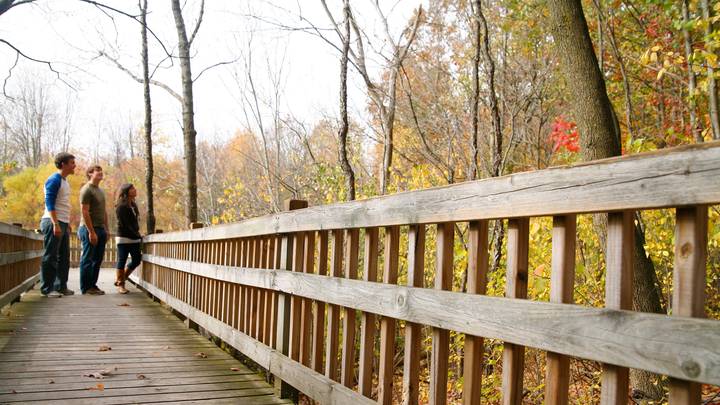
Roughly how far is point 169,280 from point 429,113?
473cm

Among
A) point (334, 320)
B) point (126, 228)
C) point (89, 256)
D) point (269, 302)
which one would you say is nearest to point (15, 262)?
point (89, 256)

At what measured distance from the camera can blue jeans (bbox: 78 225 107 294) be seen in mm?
9461

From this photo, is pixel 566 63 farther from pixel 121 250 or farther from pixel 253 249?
pixel 121 250

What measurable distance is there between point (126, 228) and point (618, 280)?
986cm

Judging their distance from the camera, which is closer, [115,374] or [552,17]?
[115,374]

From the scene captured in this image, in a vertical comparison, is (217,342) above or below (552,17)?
below

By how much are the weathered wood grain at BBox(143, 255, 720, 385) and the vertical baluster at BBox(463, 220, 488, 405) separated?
70mm

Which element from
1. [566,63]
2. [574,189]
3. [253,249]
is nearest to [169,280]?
[253,249]

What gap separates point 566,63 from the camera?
483 centimetres

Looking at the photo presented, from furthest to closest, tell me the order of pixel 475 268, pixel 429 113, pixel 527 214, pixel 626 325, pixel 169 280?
1. pixel 429 113
2. pixel 169 280
3. pixel 475 268
4. pixel 527 214
5. pixel 626 325

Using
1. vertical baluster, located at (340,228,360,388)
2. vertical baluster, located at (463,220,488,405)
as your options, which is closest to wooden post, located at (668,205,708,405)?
vertical baluster, located at (463,220,488,405)

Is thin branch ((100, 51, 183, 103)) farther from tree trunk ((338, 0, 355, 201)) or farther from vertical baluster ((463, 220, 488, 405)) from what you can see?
vertical baluster ((463, 220, 488, 405))

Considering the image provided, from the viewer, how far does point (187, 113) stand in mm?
10586

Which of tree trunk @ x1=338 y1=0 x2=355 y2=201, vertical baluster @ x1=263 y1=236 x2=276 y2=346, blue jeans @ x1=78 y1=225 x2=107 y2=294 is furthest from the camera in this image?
blue jeans @ x1=78 y1=225 x2=107 y2=294
